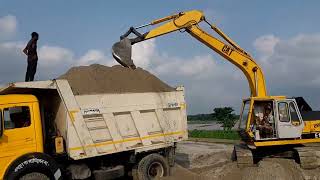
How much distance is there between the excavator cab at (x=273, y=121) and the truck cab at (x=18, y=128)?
7307 millimetres

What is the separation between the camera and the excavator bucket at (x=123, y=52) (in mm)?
14195

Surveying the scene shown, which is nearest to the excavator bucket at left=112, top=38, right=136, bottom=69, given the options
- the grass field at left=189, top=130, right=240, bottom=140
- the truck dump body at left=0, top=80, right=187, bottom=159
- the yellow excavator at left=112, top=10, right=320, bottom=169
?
the yellow excavator at left=112, top=10, right=320, bottom=169

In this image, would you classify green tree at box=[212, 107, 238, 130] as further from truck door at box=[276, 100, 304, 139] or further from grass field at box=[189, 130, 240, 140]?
truck door at box=[276, 100, 304, 139]

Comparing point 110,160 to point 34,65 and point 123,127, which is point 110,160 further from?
point 34,65

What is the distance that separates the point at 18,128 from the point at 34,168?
1.05m

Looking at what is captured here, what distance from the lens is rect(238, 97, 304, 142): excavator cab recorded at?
14.7 m

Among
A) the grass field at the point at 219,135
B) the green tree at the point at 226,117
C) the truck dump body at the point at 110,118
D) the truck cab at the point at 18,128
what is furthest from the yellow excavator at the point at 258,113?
the green tree at the point at 226,117

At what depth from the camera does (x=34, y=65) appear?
13242 mm

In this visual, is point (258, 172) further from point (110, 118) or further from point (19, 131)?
point (19, 131)

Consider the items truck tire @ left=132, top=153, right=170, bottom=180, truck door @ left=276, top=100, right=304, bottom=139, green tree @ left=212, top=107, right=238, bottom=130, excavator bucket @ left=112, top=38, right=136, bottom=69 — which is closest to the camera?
truck tire @ left=132, top=153, right=170, bottom=180

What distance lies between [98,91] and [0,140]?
287cm

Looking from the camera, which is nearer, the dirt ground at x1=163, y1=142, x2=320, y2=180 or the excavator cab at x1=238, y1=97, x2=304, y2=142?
the dirt ground at x1=163, y1=142, x2=320, y2=180

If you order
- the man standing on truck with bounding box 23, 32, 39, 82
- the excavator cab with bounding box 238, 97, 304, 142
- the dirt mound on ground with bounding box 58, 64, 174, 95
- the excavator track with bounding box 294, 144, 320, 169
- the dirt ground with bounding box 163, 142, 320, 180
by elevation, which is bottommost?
the dirt ground with bounding box 163, 142, 320, 180

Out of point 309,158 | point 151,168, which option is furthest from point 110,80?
point 309,158
